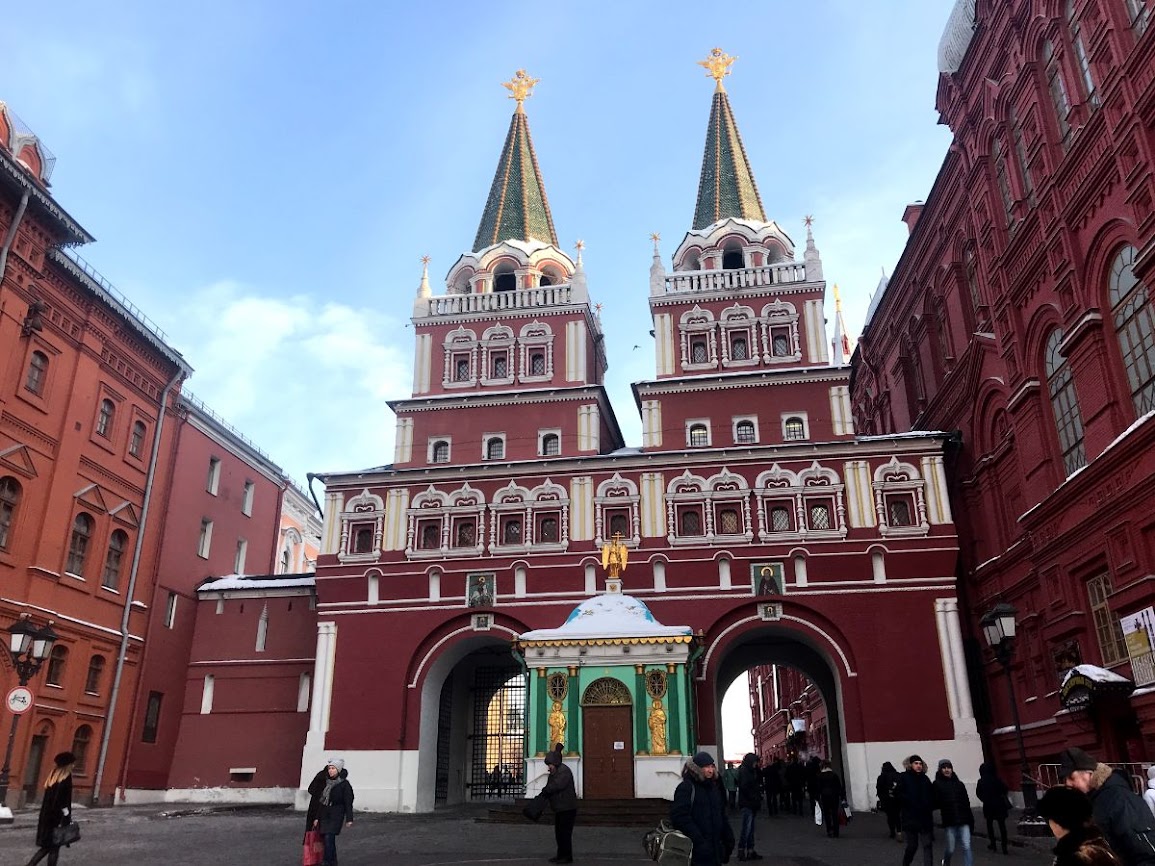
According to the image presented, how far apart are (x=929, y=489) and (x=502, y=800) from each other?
16.2 metres

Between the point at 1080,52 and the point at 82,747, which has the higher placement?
the point at 1080,52

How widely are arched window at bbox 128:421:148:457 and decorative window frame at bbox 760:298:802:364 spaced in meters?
19.2

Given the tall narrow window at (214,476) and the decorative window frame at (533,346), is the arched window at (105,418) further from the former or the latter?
the decorative window frame at (533,346)

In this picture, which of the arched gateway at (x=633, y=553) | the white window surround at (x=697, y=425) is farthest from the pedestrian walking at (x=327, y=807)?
the white window surround at (x=697, y=425)

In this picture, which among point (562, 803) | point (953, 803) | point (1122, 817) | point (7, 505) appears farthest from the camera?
point (7, 505)

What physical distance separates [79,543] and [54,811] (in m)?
17.6

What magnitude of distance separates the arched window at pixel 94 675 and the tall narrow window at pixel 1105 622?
24.5m

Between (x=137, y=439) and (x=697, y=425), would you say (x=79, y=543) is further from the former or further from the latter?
(x=697, y=425)

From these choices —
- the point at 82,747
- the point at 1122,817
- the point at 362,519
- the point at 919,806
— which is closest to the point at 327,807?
the point at 919,806

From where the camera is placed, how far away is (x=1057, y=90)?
19.8 metres

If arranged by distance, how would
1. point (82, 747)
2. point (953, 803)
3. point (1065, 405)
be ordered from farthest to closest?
point (82, 747), point (1065, 405), point (953, 803)

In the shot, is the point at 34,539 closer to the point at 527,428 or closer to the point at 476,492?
the point at 476,492

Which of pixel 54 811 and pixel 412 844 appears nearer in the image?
pixel 54 811

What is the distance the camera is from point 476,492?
27.6 meters
